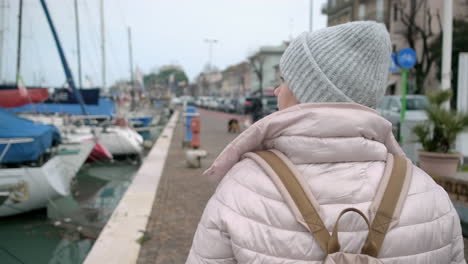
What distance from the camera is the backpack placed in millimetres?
1177

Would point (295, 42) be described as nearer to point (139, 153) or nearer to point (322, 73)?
point (322, 73)

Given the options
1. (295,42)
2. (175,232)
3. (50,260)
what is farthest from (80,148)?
(295,42)

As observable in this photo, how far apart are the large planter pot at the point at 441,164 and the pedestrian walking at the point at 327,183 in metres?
5.68

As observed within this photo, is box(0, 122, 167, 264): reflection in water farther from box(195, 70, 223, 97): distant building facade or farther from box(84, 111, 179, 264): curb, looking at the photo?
box(195, 70, 223, 97): distant building facade

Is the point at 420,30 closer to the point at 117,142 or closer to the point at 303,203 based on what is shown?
the point at 117,142

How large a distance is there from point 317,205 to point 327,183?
0.09 m

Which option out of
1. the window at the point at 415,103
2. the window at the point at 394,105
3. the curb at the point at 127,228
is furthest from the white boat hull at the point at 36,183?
the window at the point at 415,103

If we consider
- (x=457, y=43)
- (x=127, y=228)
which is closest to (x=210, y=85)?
(x=457, y=43)

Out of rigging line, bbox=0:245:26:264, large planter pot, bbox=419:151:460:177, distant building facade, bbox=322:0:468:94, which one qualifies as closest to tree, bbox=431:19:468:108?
distant building facade, bbox=322:0:468:94

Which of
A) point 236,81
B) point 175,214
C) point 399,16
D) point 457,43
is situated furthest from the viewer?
point 236,81

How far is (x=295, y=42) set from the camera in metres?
1.44

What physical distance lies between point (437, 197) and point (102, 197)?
1033cm

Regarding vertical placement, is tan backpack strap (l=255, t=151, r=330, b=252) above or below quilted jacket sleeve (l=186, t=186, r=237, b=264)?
above

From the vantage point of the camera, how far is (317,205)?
1.21 metres
